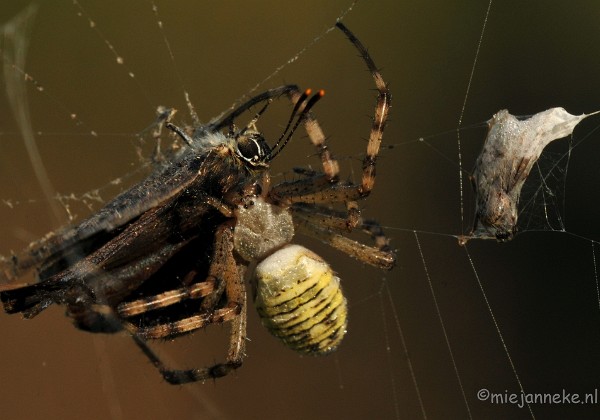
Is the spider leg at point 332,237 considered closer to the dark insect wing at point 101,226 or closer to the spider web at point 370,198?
the dark insect wing at point 101,226

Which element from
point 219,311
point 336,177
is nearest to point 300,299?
point 219,311

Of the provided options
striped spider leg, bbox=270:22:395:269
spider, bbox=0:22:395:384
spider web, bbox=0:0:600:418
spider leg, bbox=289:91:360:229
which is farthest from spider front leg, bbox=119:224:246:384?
spider web, bbox=0:0:600:418

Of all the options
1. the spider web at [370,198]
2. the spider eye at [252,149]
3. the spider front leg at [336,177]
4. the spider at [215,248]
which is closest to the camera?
the spider at [215,248]

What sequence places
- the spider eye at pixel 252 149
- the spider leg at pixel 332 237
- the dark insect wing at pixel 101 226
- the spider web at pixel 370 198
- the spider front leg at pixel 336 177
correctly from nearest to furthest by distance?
the dark insect wing at pixel 101 226 < the spider eye at pixel 252 149 < the spider front leg at pixel 336 177 < the spider leg at pixel 332 237 < the spider web at pixel 370 198

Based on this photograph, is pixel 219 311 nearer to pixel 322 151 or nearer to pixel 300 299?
pixel 300 299

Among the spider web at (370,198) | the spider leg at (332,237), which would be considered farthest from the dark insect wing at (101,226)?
the spider web at (370,198)

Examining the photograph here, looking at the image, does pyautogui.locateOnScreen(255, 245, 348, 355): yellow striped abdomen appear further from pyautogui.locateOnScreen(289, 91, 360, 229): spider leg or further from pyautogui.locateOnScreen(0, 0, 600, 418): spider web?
pyautogui.locateOnScreen(0, 0, 600, 418): spider web

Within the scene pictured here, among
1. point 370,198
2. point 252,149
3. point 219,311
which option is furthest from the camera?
point 370,198
